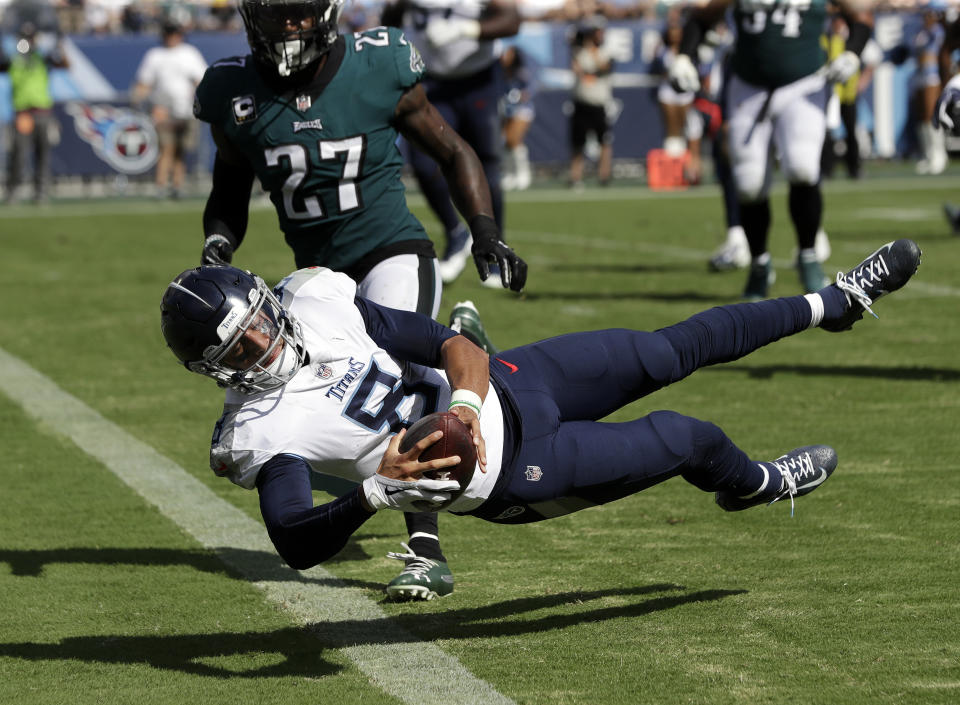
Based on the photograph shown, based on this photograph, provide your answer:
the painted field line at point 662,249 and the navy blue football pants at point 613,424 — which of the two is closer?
the navy blue football pants at point 613,424

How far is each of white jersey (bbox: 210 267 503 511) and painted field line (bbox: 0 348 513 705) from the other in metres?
0.40

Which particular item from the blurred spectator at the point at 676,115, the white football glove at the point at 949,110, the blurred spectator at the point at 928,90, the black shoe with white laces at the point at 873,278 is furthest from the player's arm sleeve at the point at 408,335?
the blurred spectator at the point at 928,90

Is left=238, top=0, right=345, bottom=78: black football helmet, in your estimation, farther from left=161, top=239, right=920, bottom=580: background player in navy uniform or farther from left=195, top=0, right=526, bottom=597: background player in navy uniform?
left=161, top=239, right=920, bottom=580: background player in navy uniform

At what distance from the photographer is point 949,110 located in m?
6.78

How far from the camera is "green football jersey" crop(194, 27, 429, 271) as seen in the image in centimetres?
464

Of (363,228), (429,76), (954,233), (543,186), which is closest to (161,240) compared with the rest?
(429,76)

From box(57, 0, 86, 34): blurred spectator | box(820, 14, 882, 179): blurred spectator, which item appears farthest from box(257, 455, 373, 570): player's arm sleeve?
box(57, 0, 86, 34): blurred spectator

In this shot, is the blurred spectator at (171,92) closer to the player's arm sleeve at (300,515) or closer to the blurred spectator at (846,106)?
the blurred spectator at (846,106)

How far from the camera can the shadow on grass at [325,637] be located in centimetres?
358

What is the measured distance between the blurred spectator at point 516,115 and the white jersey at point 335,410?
17.5 meters

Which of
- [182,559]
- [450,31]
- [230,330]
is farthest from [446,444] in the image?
[450,31]

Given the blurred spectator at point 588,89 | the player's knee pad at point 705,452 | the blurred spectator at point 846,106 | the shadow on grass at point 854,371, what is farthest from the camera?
the blurred spectator at point 588,89

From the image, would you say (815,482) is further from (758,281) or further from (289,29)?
(758,281)

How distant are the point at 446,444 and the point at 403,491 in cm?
13
